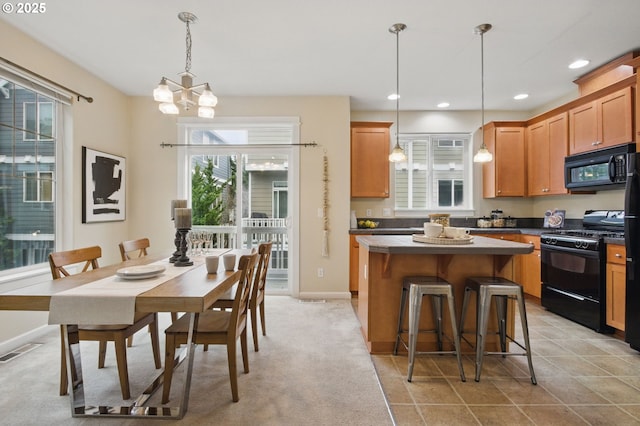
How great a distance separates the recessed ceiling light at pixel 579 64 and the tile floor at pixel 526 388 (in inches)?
112

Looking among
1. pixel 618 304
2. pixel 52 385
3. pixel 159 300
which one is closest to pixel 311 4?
pixel 159 300

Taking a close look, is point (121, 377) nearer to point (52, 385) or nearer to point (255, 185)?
point (52, 385)

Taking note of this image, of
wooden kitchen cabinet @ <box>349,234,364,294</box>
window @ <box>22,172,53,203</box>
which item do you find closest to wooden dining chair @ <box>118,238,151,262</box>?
window @ <box>22,172,53,203</box>

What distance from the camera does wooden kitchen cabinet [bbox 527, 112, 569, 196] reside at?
4.07 meters

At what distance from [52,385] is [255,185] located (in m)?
3.01

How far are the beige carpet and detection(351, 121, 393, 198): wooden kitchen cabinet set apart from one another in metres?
2.29

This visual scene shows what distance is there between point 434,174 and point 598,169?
2.12 metres

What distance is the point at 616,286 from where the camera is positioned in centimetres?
296

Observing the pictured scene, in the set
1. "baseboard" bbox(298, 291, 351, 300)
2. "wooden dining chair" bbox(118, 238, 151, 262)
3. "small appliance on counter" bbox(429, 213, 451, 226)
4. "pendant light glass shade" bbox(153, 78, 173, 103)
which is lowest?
"baseboard" bbox(298, 291, 351, 300)

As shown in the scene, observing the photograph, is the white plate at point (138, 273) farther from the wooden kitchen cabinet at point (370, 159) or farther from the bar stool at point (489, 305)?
the wooden kitchen cabinet at point (370, 159)

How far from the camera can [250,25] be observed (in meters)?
2.79

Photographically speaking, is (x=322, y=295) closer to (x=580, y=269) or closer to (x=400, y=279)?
(x=400, y=279)

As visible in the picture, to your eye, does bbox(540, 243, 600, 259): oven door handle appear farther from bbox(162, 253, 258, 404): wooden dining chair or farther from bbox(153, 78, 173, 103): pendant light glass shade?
bbox(153, 78, 173, 103): pendant light glass shade

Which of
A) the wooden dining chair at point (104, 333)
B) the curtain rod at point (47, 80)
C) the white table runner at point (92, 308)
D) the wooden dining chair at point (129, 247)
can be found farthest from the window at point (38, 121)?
the white table runner at point (92, 308)
